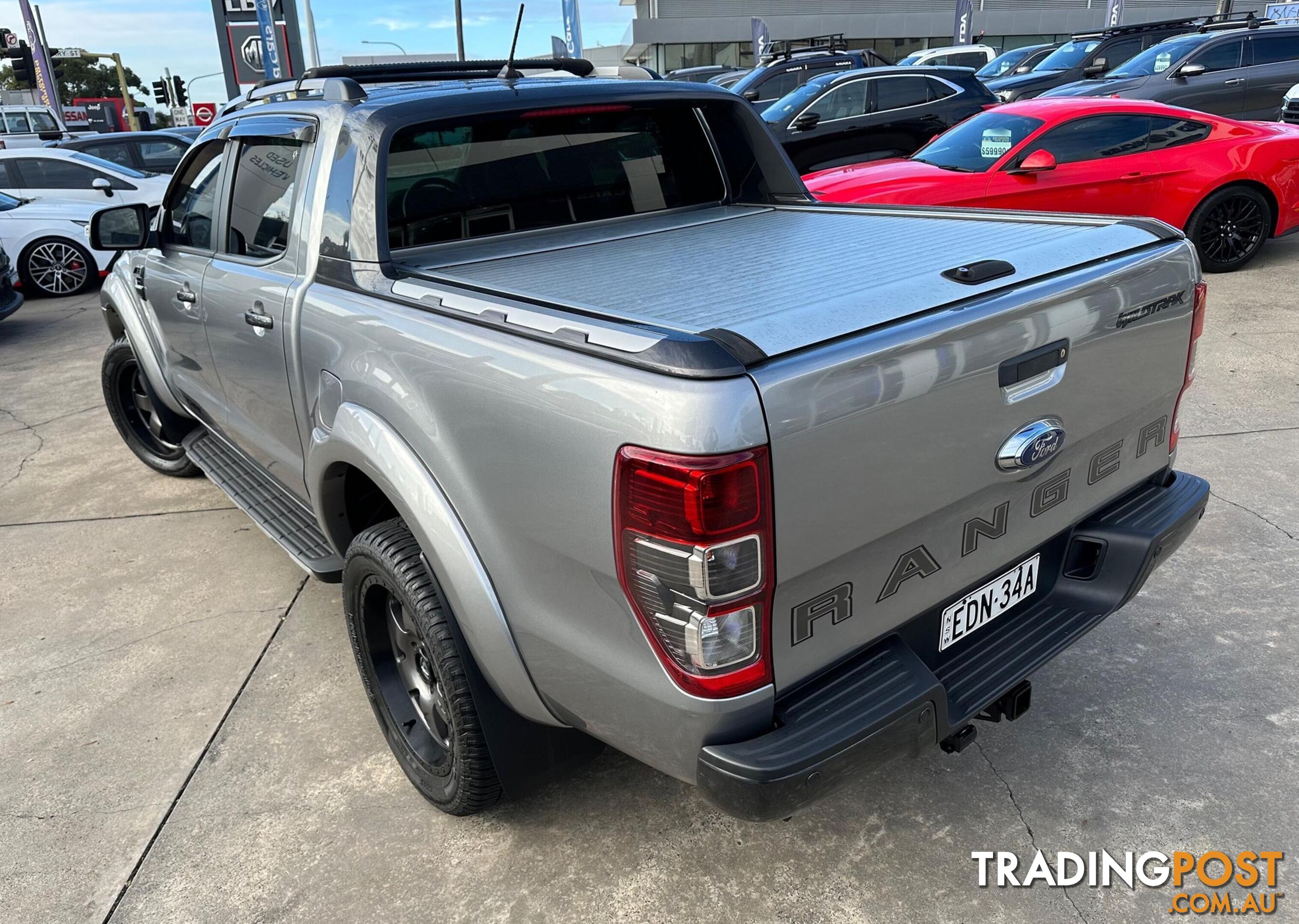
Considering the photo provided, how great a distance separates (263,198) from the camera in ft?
10.9

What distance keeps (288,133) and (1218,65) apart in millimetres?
12067

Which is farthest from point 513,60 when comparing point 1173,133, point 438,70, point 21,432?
point 1173,133

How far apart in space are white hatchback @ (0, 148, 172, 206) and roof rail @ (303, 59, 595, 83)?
9.33m

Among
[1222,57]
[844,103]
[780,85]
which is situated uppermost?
[1222,57]

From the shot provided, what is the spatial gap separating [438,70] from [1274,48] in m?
11.8

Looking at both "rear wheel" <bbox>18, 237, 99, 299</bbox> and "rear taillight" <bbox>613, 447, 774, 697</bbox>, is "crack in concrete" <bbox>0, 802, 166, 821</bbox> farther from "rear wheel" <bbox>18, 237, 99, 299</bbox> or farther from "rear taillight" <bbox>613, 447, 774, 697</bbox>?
"rear wheel" <bbox>18, 237, 99, 299</bbox>

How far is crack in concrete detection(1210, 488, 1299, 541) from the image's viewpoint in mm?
3908

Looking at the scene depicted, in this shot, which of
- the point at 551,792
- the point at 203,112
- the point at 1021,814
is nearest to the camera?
the point at 1021,814

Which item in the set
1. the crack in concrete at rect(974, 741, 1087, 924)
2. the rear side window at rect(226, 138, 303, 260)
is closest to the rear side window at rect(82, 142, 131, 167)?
the rear side window at rect(226, 138, 303, 260)

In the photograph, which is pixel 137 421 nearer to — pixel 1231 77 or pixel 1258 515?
pixel 1258 515

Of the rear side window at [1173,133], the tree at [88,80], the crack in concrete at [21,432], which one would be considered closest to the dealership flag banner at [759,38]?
the rear side window at [1173,133]

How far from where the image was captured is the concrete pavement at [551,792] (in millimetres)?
2432

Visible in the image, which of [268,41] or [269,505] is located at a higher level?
[268,41]

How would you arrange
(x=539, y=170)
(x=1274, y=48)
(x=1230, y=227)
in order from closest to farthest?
(x=539, y=170), (x=1230, y=227), (x=1274, y=48)
